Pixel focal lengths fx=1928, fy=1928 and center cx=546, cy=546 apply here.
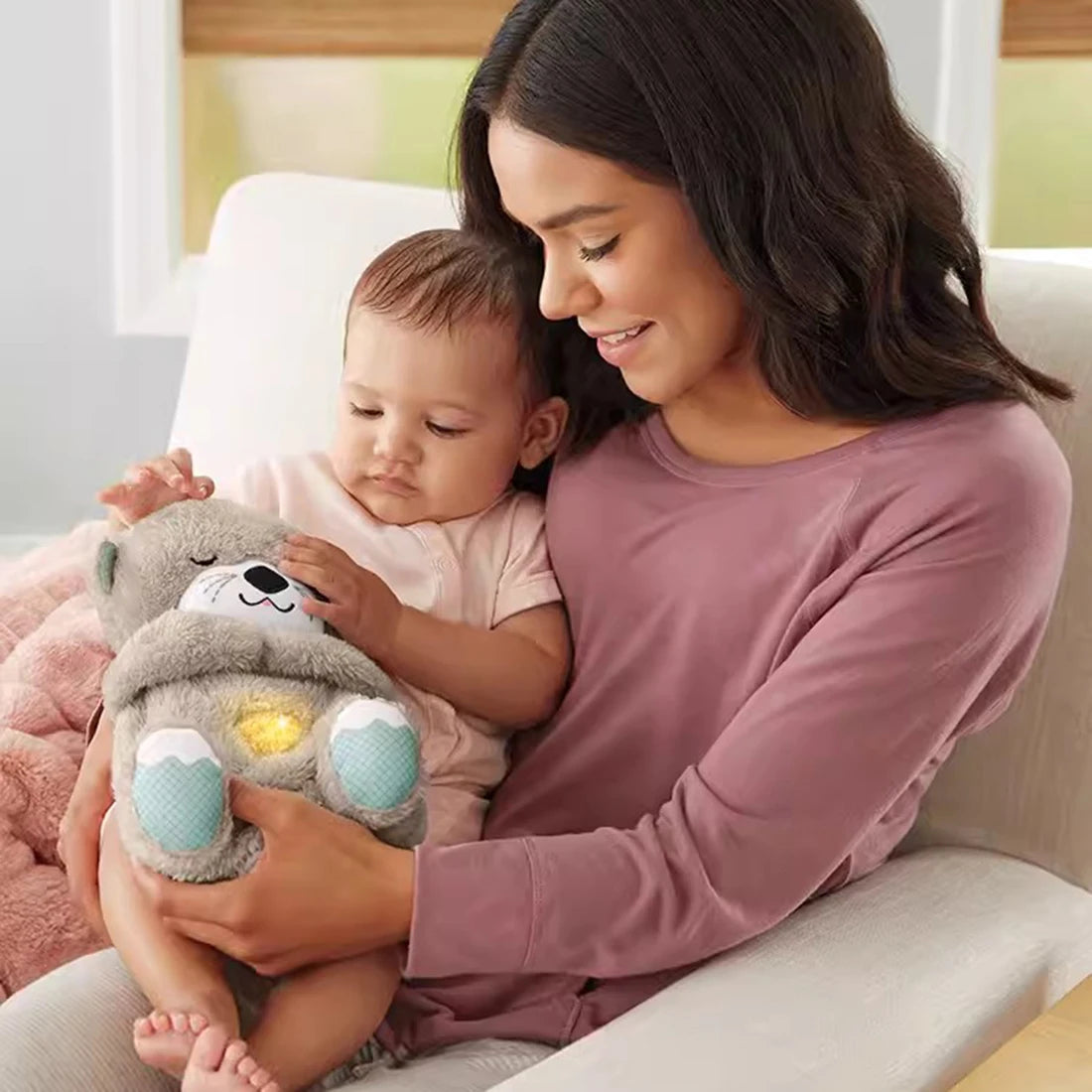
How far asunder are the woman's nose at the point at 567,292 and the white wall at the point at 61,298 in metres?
1.42

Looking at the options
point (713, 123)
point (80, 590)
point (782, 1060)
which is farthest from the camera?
point (80, 590)

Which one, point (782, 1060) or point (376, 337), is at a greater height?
point (376, 337)

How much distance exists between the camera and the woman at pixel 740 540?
116cm

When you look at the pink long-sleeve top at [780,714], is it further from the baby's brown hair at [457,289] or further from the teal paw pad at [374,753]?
the baby's brown hair at [457,289]

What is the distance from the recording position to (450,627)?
1.33m

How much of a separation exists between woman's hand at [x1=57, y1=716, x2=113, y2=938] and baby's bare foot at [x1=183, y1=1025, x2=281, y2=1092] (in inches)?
9.8

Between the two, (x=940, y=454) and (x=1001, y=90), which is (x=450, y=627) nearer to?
(x=940, y=454)

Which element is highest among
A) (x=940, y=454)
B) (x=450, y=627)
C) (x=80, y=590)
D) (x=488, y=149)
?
(x=488, y=149)

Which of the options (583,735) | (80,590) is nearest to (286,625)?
(583,735)

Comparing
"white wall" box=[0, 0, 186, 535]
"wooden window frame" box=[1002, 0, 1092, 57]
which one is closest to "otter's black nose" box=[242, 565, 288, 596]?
"white wall" box=[0, 0, 186, 535]

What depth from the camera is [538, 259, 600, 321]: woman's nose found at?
48.4 inches

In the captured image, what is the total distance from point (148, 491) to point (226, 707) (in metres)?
0.23

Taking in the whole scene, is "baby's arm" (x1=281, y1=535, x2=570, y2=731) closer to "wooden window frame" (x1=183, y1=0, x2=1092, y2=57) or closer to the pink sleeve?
the pink sleeve

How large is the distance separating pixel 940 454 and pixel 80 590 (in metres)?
0.89
